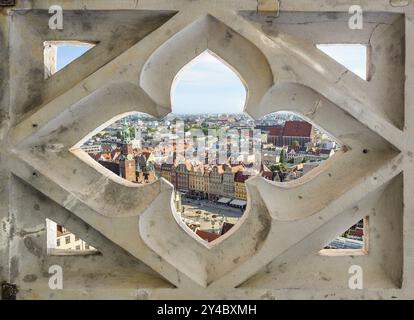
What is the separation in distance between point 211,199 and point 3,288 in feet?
8.47

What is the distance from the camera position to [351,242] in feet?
8.00

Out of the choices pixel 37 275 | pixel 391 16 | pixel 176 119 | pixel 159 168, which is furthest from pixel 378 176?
pixel 37 275

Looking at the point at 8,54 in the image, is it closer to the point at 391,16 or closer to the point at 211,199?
the point at 391,16

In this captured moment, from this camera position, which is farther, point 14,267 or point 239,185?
point 239,185

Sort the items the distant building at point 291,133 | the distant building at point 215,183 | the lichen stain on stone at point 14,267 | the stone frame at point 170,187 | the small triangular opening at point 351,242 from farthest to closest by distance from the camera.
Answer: the distant building at point 215,183 < the distant building at point 291,133 < the small triangular opening at point 351,242 < the lichen stain on stone at point 14,267 < the stone frame at point 170,187

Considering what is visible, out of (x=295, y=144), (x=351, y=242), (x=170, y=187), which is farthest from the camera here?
(x=295, y=144)

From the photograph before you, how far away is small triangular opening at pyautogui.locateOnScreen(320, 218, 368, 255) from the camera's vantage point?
212 centimetres

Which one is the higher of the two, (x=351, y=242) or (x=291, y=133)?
(x=291, y=133)

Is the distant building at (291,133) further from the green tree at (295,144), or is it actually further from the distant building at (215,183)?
the distant building at (215,183)

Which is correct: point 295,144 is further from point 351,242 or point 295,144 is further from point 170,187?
point 170,187

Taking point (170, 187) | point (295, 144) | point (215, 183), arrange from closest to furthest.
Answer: point (170, 187)
point (295, 144)
point (215, 183)

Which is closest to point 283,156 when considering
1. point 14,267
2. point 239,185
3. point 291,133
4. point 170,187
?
point 291,133

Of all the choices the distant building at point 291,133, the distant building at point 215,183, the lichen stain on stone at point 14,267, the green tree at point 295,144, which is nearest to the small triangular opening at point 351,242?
the distant building at point 291,133

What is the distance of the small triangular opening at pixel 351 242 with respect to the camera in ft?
6.97
